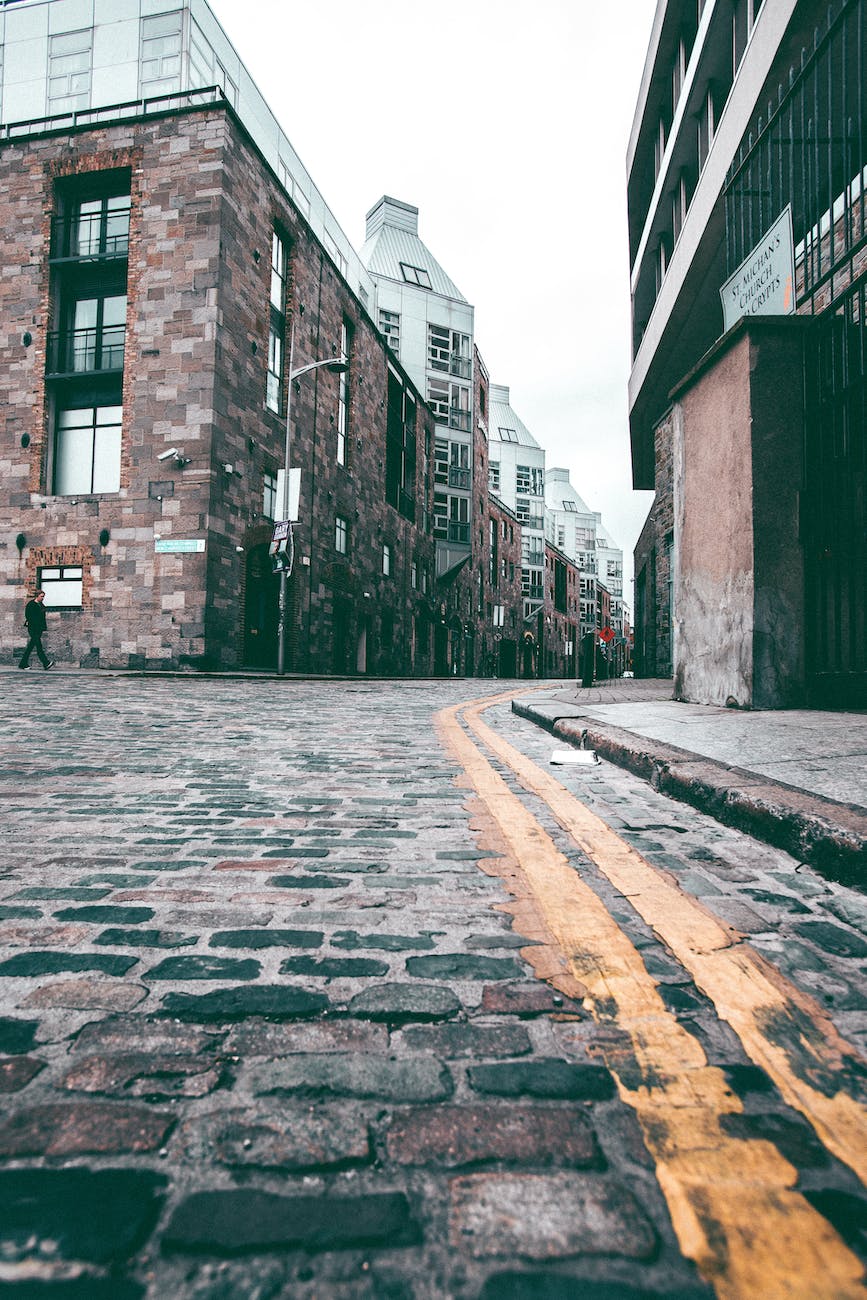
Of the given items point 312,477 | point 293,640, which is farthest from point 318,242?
point 293,640

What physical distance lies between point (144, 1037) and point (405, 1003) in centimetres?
56

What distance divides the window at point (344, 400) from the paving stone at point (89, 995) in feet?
84.8

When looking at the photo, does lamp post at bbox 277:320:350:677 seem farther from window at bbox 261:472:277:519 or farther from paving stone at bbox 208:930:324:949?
paving stone at bbox 208:930:324:949

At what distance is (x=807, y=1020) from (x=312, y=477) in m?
23.9

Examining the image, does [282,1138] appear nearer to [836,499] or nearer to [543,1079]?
[543,1079]

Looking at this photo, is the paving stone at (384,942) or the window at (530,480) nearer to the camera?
the paving stone at (384,942)

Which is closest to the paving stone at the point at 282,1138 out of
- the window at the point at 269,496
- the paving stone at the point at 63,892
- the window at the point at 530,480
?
the paving stone at the point at 63,892

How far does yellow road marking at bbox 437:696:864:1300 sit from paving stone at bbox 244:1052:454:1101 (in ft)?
1.14

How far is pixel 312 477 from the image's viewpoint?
2420cm

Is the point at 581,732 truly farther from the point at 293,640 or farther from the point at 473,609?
the point at 473,609

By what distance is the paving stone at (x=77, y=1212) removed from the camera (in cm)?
101

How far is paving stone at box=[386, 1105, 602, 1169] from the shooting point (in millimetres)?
1193

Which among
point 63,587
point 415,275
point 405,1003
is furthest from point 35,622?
point 415,275

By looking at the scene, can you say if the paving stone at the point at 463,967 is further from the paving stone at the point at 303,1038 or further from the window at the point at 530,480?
the window at the point at 530,480
